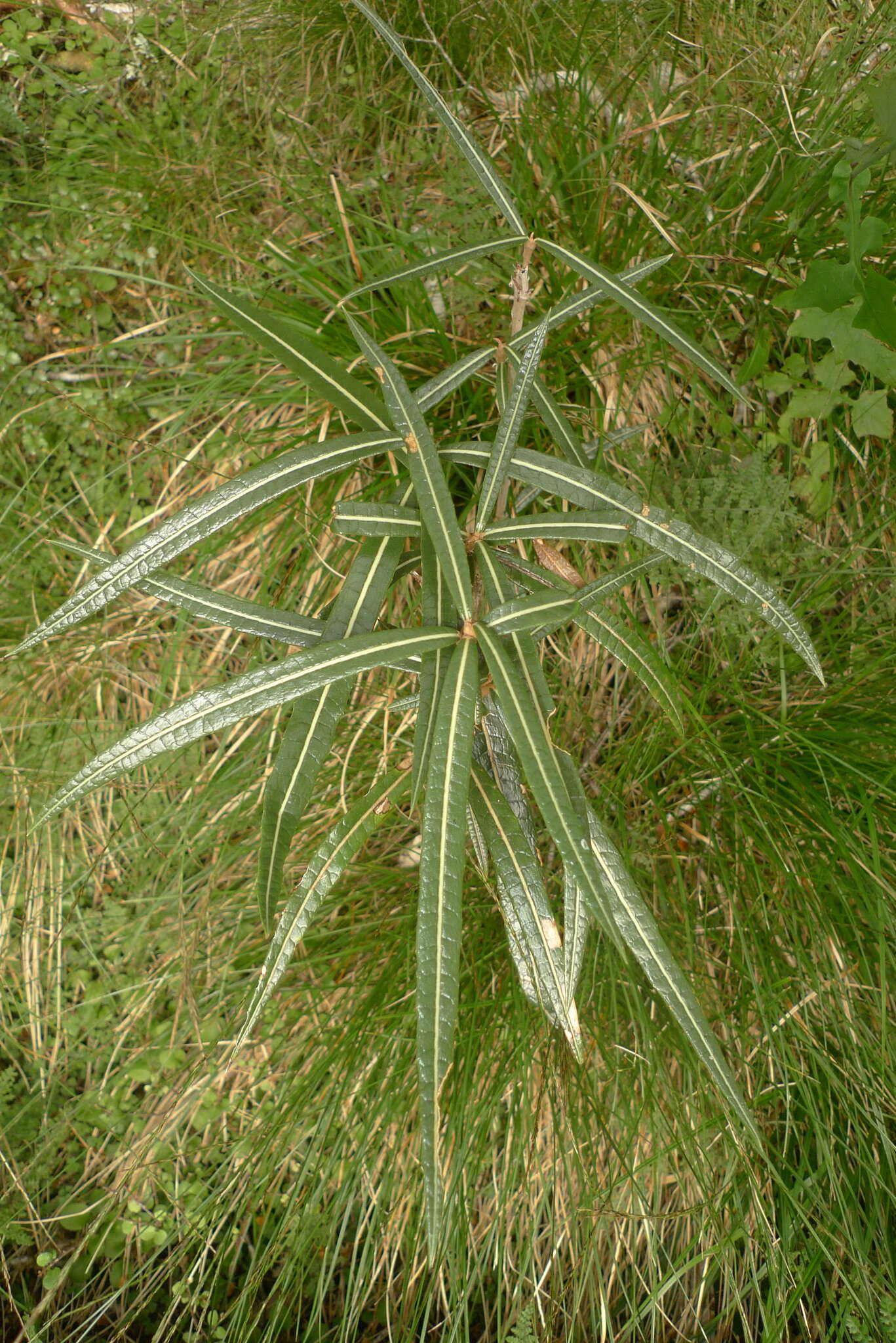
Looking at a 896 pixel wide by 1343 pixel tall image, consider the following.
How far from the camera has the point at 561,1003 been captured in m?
1.03

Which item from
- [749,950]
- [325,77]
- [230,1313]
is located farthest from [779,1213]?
[325,77]

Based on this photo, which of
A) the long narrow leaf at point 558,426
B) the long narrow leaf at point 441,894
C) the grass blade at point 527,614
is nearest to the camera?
the long narrow leaf at point 441,894

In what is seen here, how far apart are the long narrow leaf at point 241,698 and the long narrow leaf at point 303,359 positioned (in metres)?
0.32

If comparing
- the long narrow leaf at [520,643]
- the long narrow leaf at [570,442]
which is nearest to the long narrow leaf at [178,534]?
the long narrow leaf at [520,643]

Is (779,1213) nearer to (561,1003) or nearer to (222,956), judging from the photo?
(561,1003)

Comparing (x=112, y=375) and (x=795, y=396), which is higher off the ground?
(x=112, y=375)

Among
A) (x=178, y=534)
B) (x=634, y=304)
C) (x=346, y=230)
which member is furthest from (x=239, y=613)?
(x=346, y=230)

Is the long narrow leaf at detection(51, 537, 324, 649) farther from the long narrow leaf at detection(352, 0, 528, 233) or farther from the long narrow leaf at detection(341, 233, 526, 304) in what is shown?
the long narrow leaf at detection(352, 0, 528, 233)

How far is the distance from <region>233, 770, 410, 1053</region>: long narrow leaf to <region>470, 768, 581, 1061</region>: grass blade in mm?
147

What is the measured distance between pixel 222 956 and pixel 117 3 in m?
2.07

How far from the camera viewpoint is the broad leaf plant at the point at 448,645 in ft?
2.60

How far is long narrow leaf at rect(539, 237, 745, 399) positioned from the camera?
96cm

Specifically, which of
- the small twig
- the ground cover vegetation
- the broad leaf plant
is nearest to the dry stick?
the broad leaf plant

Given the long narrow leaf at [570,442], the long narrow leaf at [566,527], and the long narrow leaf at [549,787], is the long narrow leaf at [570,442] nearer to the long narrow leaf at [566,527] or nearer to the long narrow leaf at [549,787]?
the long narrow leaf at [566,527]
